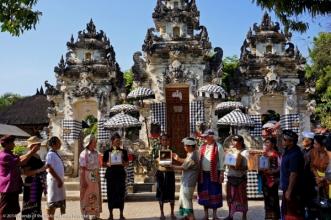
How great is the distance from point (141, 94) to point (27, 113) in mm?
15467

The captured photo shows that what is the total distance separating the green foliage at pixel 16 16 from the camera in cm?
827

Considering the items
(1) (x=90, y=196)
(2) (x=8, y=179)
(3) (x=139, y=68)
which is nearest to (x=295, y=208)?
(1) (x=90, y=196)

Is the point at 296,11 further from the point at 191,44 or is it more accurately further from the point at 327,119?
the point at 327,119

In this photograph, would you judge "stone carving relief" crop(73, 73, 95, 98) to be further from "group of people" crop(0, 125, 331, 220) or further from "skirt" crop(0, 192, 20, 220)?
"skirt" crop(0, 192, 20, 220)

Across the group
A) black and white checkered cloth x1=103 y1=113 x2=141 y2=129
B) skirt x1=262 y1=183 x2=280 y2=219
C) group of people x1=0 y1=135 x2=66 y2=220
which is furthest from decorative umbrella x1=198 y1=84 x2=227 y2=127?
group of people x1=0 y1=135 x2=66 y2=220

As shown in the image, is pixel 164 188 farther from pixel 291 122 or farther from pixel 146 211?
pixel 291 122

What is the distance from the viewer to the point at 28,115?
98.5ft

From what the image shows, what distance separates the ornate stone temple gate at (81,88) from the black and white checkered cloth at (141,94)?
2.15m

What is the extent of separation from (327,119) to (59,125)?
14653mm

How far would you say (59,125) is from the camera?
65.4ft

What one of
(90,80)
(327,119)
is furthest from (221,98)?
(327,119)

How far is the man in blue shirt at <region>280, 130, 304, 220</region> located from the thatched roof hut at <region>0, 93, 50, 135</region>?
80.0 ft

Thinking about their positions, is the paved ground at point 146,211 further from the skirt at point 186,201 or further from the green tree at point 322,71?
the green tree at point 322,71

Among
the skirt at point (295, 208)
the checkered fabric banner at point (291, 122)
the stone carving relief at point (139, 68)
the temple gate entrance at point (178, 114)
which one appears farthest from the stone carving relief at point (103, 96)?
the skirt at point (295, 208)
